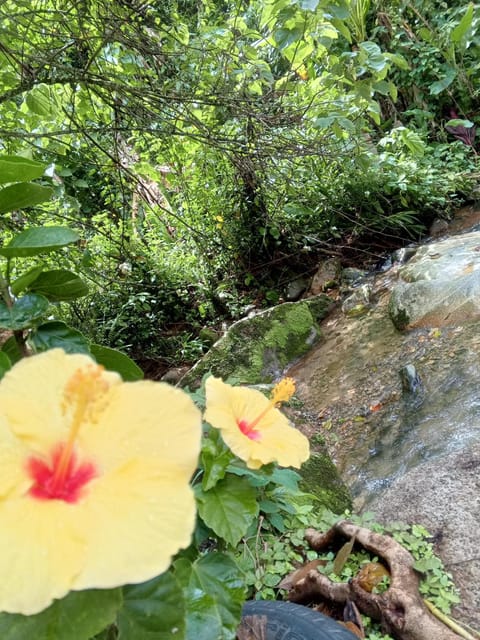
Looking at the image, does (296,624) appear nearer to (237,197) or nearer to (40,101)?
(40,101)

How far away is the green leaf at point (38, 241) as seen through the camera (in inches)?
24.4

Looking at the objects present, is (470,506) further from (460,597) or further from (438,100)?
(438,100)

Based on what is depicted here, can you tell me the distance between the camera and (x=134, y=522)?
374mm

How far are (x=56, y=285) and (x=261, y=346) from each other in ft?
9.06

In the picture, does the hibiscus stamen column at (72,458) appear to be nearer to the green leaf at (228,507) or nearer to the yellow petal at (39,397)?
the yellow petal at (39,397)

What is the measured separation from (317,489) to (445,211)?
3.74 meters

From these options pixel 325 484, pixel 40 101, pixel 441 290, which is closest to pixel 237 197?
pixel 441 290

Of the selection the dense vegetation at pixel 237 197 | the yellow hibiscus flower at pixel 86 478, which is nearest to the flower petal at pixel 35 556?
the yellow hibiscus flower at pixel 86 478

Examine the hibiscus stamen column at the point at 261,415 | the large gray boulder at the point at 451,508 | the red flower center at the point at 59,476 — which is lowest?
the large gray boulder at the point at 451,508

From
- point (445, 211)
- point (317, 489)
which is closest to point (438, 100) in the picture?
point (445, 211)

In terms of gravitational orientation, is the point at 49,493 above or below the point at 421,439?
above

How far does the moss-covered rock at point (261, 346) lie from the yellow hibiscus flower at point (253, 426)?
233 centimetres

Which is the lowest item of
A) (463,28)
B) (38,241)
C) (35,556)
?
(35,556)

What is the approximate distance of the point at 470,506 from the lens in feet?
5.27
